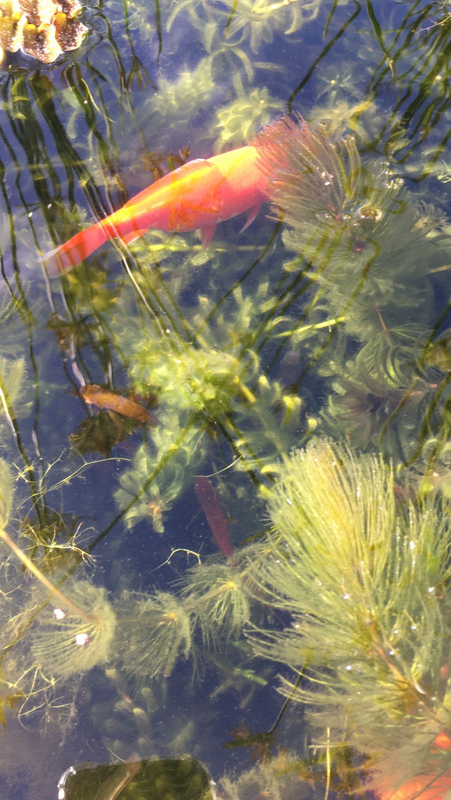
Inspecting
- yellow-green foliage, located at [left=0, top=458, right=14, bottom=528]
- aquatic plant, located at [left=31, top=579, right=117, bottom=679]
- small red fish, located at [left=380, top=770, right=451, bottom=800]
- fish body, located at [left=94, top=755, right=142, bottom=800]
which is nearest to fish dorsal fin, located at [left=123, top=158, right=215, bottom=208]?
yellow-green foliage, located at [left=0, top=458, right=14, bottom=528]

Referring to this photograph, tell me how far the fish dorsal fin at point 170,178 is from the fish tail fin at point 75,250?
21cm

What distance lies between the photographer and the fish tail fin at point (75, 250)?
2.67 m

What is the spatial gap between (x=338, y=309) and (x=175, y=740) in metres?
1.95

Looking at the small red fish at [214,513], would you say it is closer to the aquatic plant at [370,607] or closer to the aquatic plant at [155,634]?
the aquatic plant at [155,634]

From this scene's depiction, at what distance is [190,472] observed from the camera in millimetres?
2406

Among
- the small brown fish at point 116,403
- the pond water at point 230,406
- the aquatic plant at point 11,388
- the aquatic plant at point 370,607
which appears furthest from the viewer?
the aquatic plant at point 11,388

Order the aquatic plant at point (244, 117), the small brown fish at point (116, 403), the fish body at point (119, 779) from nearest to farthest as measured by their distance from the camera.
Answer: the fish body at point (119, 779)
the small brown fish at point (116, 403)
the aquatic plant at point (244, 117)

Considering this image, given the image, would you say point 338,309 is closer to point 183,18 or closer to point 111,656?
point 111,656

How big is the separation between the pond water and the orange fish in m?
0.01

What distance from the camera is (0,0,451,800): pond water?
1.68 metres

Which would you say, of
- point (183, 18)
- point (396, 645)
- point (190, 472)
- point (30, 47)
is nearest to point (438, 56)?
point (183, 18)

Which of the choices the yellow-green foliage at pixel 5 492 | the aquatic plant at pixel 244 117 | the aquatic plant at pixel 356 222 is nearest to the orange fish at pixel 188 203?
the aquatic plant at pixel 244 117

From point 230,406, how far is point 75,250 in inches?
44.1

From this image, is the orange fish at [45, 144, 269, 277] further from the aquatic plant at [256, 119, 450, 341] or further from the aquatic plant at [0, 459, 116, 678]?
the aquatic plant at [0, 459, 116, 678]
